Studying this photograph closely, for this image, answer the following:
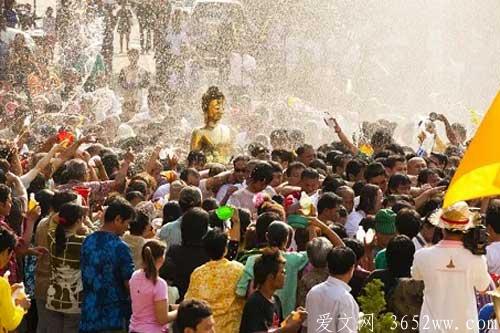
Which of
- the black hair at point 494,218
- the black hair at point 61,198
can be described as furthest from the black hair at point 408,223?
the black hair at point 61,198

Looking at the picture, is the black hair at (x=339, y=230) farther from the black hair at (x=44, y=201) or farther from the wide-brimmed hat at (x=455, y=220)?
the black hair at (x=44, y=201)

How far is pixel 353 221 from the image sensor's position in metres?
10.8

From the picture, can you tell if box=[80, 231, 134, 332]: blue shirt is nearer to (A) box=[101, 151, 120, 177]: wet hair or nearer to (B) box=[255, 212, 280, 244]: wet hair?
(B) box=[255, 212, 280, 244]: wet hair

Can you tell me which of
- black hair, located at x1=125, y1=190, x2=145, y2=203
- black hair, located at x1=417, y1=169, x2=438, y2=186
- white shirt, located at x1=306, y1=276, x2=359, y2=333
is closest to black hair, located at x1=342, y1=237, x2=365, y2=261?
white shirt, located at x1=306, y1=276, x2=359, y2=333

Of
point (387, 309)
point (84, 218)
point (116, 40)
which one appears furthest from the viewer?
point (116, 40)

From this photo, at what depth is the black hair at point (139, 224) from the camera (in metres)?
9.41

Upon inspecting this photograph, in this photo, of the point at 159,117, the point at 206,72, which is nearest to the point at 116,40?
the point at 206,72

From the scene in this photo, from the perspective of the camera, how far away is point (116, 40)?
94.1 feet

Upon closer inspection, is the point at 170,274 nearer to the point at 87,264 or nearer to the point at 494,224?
the point at 87,264

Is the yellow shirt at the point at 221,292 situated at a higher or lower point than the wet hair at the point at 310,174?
lower

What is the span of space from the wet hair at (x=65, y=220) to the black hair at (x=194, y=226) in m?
0.61

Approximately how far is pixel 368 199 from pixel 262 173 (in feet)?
2.69

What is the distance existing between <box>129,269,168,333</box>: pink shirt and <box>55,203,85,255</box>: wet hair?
879mm

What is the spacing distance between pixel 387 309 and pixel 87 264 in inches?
69.9
